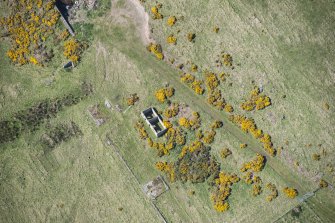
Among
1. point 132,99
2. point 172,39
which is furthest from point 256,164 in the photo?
point 172,39

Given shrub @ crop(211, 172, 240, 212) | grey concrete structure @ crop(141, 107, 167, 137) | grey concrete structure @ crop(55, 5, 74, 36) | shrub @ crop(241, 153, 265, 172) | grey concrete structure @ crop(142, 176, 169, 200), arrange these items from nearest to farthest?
1. shrub @ crop(211, 172, 240, 212)
2. shrub @ crop(241, 153, 265, 172)
3. grey concrete structure @ crop(142, 176, 169, 200)
4. grey concrete structure @ crop(141, 107, 167, 137)
5. grey concrete structure @ crop(55, 5, 74, 36)

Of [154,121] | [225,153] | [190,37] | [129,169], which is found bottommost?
[225,153]

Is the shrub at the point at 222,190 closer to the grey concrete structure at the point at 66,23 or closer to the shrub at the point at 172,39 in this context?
the shrub at the point at 172,39

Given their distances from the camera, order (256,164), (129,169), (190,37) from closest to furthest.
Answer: (256,164) < (129,169) < (190,37)

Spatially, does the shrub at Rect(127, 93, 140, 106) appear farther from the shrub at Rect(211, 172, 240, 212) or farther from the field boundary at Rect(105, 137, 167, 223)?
the shrub at Rect(211, 172, 240, 212)

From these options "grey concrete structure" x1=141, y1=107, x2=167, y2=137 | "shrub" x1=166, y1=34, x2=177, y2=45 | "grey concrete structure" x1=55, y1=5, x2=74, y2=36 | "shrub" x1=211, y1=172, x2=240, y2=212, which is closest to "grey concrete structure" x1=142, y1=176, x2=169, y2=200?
"grey concrete structure" x1=141, y1=107, x2=167, y2=137

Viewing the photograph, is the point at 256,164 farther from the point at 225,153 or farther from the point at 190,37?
the point at 190,37
